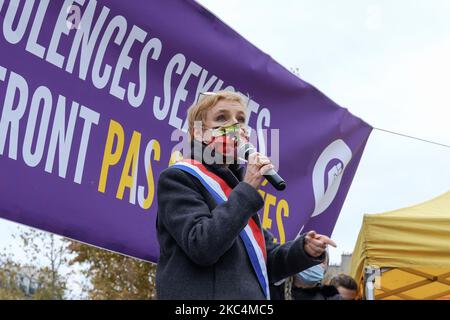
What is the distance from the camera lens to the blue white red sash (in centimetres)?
208

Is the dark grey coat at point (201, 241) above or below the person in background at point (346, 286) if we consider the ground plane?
below

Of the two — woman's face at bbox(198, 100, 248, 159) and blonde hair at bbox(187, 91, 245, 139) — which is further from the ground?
blonde hair at bbox(187, 91, 245, 139)

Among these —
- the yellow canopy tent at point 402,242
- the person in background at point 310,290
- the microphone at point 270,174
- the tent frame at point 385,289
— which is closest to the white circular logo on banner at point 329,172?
the yellow canopy tent at point 402,242

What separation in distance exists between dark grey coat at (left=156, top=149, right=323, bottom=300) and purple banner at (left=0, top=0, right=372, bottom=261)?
3.08ft

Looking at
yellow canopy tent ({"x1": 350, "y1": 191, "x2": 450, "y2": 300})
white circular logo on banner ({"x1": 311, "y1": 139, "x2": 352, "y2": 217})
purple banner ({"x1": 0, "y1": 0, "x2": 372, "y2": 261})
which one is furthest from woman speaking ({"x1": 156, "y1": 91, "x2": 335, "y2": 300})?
yellow canopy tent ({"x1": 350, "y1": 191, "x2": 450, "y2": 300})

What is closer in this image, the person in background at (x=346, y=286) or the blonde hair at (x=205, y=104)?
A: the blonde hair at (x=205, y=104)

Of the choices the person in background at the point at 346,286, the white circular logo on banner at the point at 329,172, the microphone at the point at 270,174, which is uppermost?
the white circular logo on banner at the point at 329,172

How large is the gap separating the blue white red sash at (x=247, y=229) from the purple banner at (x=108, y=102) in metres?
0.94

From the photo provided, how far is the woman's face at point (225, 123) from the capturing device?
2.17 metres

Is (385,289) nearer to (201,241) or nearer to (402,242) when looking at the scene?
(402,242)

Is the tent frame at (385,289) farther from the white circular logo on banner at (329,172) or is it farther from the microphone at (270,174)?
the microphone at (270,174)

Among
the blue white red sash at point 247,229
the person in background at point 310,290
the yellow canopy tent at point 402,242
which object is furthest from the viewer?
the yellow canopy tent at point 402,242

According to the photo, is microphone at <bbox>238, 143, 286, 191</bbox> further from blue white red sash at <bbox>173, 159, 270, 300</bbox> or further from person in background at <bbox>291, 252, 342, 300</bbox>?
person in background at <bbox>291, 252, 342, 300</bbox>
